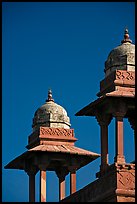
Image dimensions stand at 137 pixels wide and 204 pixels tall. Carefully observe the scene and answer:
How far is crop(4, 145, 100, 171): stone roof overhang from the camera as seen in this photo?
3023 cm

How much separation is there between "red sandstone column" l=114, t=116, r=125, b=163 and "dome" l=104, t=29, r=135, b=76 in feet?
4.80

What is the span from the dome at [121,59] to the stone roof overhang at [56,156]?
15.3 feet

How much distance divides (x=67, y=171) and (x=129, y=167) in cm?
798

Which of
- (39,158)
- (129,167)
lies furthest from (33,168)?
(129,167)

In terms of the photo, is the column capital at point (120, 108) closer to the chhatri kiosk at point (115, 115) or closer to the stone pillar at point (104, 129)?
the chhatri kiosk at point (115, 115)

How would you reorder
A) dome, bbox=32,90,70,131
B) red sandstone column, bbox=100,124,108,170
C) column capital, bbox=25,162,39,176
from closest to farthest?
red sandstone column, bbox=100,124,108,170
column capital, bbox=25,162,39,176
dome, bbox=32,90,70,131

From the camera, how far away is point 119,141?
2512cm

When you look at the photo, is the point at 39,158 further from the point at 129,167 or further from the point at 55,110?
the point at 129,167

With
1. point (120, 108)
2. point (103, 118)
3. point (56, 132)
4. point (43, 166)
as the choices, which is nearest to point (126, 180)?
point (120, 108)

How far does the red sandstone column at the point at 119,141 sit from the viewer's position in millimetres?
24780

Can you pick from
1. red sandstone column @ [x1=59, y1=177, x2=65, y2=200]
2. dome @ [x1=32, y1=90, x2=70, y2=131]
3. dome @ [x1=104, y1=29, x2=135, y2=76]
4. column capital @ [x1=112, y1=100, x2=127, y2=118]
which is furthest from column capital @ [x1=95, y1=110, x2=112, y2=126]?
red sandstone column @ [x1=59, y1=177, x2=65, y2=200]

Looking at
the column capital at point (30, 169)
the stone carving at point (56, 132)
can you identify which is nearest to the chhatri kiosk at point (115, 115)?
the stone carving at point (56, 132)

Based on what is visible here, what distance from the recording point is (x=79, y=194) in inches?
1013

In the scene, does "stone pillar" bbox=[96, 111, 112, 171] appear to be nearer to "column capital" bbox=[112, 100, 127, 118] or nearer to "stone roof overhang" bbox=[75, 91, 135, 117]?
"stone roof overhang" bbox=[75, 91, 135, 117]
